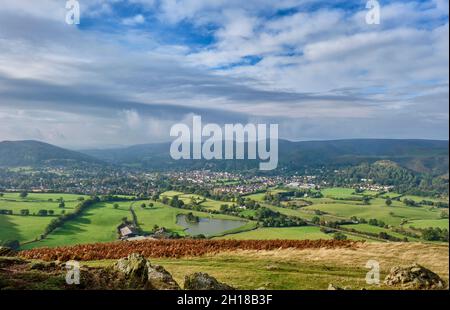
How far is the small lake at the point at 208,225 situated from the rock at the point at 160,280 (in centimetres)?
4335

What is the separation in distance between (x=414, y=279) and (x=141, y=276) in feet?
38.5

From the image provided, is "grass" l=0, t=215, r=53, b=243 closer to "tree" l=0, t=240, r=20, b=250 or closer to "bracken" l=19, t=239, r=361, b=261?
"tree" l=0, t=240, r=20, b=250

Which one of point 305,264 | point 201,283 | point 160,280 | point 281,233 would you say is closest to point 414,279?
point 305,264

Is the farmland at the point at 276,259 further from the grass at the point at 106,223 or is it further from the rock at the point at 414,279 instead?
the grass at the point at 106,223

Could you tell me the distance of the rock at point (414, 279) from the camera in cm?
1378

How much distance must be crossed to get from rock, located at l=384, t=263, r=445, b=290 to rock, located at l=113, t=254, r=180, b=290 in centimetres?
977

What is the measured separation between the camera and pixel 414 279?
14.1 m

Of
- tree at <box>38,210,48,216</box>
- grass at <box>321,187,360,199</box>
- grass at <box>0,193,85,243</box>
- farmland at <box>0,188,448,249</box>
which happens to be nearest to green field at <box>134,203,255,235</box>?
farmland at <box>0,188,448,249</box>

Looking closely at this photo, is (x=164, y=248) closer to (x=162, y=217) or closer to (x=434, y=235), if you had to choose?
(x=162, y=217)

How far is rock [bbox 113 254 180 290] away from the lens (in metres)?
11.7

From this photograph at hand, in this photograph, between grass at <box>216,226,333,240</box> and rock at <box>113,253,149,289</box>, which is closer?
rock at <box>113,253,149,289</box>
